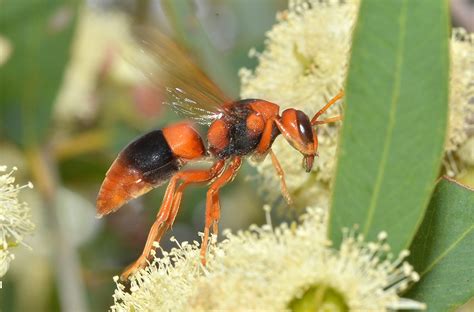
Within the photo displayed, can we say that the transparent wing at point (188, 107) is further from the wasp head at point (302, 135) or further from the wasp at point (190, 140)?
the wasp head at point (302, 135)

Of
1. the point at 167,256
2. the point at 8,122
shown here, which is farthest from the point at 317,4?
the point at 8,122

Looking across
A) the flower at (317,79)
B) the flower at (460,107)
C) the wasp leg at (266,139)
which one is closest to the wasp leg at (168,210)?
the wasp leg at (266,139)

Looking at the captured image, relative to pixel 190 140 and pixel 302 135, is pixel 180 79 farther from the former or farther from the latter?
pixel 302 135

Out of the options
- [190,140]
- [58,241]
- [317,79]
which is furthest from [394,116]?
[58,241]

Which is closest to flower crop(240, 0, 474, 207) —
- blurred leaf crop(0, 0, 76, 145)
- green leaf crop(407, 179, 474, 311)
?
green leaf crop(407, 179, 474, 311)

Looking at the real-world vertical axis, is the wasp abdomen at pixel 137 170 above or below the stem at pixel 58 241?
below

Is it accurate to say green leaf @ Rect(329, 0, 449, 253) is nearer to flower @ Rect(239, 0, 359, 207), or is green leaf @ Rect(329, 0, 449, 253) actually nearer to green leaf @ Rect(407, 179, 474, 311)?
green leaf @ Rect(407, 179, 474, 311)
